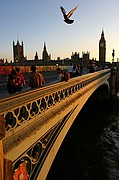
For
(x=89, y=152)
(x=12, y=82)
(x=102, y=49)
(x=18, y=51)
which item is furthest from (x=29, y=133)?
(x=102, y=49)

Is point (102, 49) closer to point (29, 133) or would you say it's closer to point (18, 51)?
point (18, 51)

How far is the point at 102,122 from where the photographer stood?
2758 centimetres

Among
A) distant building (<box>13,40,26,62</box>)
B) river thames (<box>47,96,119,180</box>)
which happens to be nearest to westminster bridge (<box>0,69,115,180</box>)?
river thames (<box>47,96,119,180</box>)

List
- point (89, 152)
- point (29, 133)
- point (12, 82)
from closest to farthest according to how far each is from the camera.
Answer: point (29, 133), point (12, 82), point (89, 152)

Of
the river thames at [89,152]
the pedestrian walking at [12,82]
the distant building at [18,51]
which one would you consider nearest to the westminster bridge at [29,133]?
the pedestrian walking at [12,82]

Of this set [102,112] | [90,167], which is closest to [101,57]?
[102,112]

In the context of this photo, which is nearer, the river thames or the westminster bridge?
the westminster bridge

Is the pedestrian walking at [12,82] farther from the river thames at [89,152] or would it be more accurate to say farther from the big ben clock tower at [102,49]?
the big ben clock tower at [102,49]

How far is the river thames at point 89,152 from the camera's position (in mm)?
13451

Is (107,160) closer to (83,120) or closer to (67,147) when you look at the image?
(67,147)

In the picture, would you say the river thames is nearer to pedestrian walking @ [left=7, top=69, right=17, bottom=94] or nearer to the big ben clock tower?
pedestrian walking @ [left=7, top=69, right=17, bottom=94]

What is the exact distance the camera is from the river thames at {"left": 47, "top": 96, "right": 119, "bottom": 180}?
13451 millimetres

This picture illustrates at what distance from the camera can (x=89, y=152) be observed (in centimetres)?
1731

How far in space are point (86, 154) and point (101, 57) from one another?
121 meters
